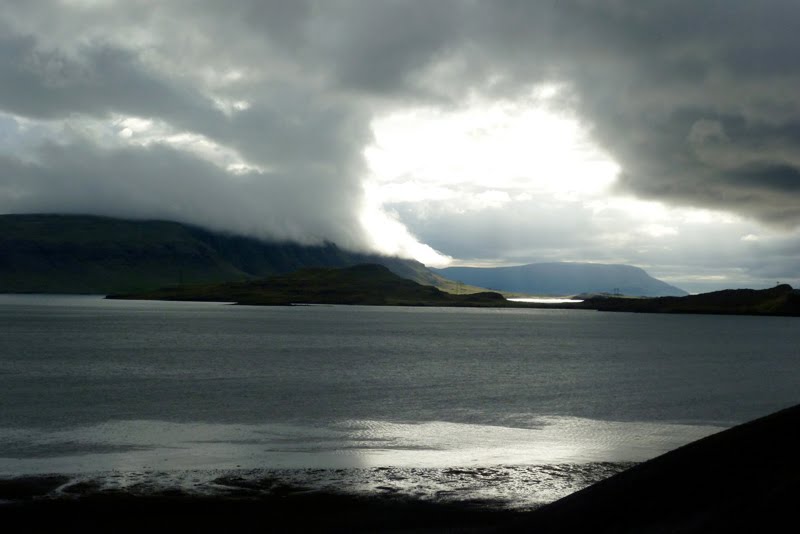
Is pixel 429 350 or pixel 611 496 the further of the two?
pixel 429 350

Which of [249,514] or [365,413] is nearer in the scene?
[249,514]

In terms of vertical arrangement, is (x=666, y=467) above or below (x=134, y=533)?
above

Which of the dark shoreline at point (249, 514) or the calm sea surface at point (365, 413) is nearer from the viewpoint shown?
the dark shoreline at point (249, 514)

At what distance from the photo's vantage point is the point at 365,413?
48.2 metres

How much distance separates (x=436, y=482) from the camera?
95.5 feet

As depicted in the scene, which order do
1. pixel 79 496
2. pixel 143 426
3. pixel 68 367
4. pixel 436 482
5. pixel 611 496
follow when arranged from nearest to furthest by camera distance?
pixel 611 496 → pixel 79 496 → pixel 436 482 → pixel 143 426 → pixel 68 367

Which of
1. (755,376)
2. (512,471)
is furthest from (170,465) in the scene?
(755,376)

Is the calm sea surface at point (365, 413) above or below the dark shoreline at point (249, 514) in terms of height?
below

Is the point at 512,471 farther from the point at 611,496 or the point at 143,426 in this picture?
the point at 143,426

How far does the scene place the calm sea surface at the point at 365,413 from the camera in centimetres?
3117

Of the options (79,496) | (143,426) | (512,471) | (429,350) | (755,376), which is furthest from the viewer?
(429,350)

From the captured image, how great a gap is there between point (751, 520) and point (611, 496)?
Result: 4688 mm

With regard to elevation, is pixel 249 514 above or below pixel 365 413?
above

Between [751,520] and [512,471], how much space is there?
60.8ft
